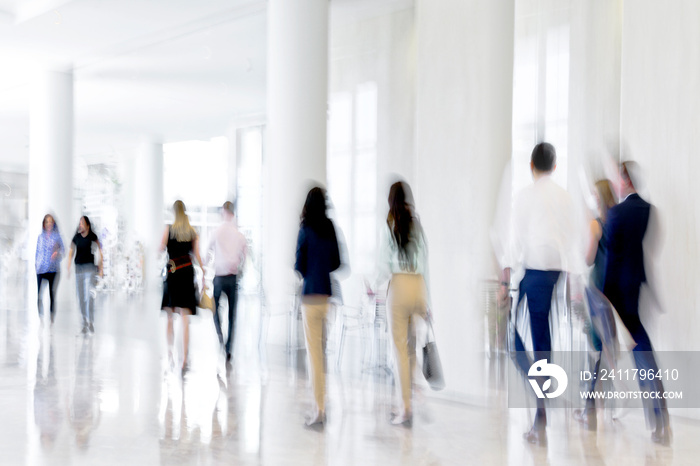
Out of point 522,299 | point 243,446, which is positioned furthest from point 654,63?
point 243,446

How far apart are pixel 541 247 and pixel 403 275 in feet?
3.13

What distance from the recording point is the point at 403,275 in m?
4.71

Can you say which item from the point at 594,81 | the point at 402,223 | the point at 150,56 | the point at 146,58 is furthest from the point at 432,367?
the point at 146,58

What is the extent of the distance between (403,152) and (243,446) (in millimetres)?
6273

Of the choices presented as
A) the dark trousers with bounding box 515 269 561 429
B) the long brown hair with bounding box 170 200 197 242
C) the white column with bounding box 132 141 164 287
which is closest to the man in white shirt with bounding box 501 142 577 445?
the dark trousers with bounding box 515 269 561 429

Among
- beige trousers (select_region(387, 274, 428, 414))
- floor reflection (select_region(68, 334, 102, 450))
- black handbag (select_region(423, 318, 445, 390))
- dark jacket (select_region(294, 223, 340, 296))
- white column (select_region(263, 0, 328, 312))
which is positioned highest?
white column (select_region(263, 0, 328, 312))

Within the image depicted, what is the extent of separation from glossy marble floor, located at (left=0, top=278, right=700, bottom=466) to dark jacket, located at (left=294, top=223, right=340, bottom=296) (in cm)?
98

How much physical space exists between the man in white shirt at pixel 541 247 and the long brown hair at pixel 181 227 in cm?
320

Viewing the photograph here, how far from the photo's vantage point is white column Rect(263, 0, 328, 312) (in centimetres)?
812

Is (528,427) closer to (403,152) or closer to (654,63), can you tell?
(654,63)

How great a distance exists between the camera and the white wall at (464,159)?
18.2ft

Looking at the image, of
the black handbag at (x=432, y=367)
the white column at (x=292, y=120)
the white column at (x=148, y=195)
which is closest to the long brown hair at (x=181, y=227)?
the white column at (x=292, y=120)

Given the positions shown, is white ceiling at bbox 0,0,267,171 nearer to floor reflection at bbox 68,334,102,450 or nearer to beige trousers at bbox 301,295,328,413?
floor reflection at bbox 68,334,102,450

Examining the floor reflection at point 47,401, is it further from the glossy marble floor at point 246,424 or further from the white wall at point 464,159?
the white wall at point 464,159
